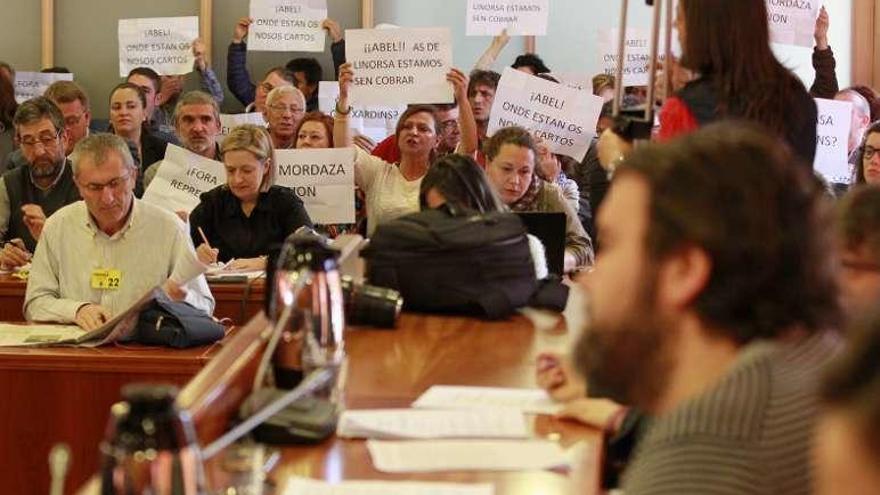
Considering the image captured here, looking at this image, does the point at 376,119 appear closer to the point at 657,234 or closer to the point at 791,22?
the point at 791,22

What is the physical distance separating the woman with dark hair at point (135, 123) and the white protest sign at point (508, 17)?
1.77m

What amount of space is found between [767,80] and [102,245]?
237 centimetres

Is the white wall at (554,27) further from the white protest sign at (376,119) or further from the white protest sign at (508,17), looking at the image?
the white protest sign at (376,119)

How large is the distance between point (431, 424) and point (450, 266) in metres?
1.22

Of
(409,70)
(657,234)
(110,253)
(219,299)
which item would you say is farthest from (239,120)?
(657,234)

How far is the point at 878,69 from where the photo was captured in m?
8.70

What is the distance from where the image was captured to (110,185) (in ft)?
14.3

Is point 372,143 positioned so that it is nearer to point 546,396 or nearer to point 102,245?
point 102,245

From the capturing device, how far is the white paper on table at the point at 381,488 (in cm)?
188

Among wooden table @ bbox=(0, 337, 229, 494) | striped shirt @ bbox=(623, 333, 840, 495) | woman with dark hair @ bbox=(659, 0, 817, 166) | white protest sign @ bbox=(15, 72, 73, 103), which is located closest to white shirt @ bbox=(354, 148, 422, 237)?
wooden table @ bbox=(0, 337, 229, 494)

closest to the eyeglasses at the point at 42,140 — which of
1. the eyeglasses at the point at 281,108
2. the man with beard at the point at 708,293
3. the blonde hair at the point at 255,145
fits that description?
the blonde hair at the point at 255,145

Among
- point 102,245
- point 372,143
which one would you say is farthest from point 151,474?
point 372,143

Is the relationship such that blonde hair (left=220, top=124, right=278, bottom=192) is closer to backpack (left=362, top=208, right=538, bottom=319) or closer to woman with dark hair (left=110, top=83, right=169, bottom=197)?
woman with dark hair (left=110, top=83, right=169, bottom=197)

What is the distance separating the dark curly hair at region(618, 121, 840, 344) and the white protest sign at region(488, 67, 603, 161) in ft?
15.9
